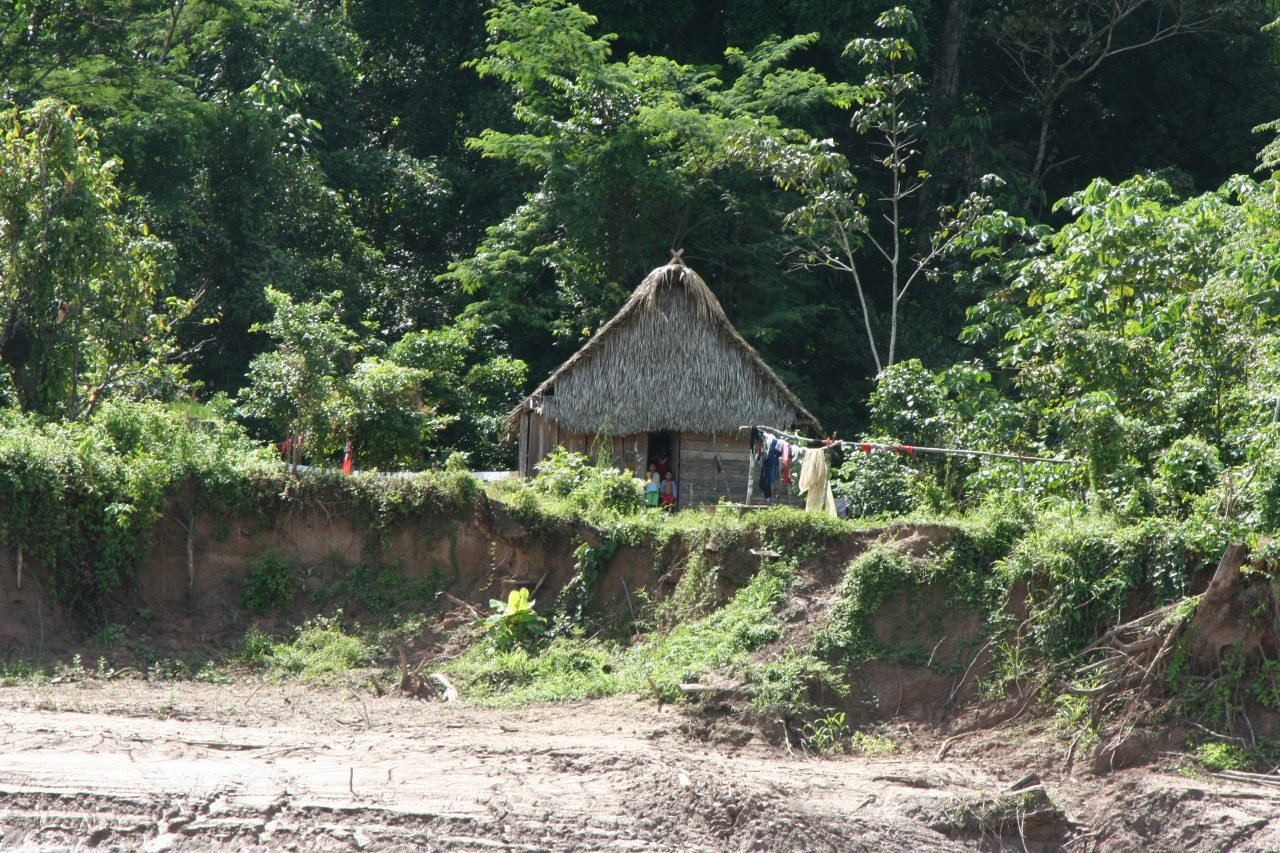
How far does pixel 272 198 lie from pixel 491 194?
401 centimetres

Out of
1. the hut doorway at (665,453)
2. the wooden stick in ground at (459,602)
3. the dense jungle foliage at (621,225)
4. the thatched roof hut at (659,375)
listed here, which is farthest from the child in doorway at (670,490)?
the wooden stick in ground at (459,602)

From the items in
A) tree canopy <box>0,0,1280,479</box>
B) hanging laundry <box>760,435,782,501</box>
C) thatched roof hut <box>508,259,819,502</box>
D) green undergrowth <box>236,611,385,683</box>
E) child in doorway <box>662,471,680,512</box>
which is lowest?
green undergrowth <box>236,611,385,683</box>

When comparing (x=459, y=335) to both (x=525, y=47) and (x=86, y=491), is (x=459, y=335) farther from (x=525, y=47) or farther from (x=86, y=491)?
(x=86, y=491)

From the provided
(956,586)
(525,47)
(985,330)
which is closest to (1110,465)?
(956,586)

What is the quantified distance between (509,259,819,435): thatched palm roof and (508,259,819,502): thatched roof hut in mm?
12

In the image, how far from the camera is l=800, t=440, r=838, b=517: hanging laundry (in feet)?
46.8

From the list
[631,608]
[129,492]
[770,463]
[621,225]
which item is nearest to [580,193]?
[621,225]

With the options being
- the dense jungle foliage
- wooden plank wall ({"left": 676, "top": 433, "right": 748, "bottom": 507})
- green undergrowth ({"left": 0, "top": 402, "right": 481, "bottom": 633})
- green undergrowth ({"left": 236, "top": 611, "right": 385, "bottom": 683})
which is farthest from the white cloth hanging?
green undergrowth ({"left": 236, "top": 611, "right": 385, "bottom": 683})

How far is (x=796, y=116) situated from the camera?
21812 mm

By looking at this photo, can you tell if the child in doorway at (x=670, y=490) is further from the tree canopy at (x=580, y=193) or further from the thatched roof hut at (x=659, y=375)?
the tree canopy at (x=580, y=193)

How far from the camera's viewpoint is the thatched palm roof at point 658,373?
1700 cm

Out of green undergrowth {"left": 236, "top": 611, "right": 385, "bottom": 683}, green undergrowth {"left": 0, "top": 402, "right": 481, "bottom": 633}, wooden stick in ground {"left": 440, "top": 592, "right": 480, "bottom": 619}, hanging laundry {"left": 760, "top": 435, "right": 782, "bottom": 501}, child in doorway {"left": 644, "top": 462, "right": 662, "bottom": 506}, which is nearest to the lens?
green undergrowth {"left": 236, "top": 611, "right": 385, "bottom": 683}

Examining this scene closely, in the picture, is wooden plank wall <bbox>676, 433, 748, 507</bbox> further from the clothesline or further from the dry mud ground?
the dry mud ground

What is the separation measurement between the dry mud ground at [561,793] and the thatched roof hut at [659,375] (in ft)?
19.9
